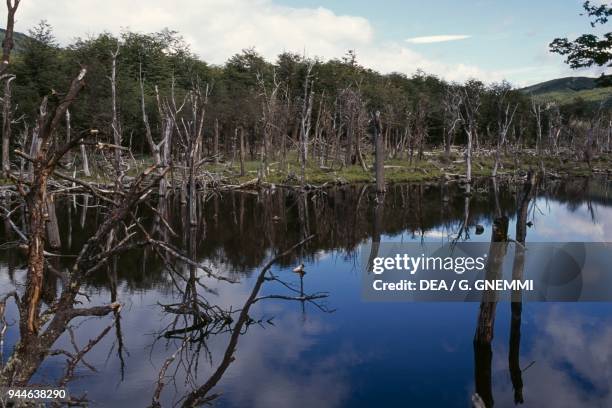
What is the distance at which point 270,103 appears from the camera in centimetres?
5716

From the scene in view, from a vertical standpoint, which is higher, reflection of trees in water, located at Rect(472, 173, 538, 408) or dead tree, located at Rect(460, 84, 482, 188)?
dead tree, located at Rect(460, 84, 482, 188)

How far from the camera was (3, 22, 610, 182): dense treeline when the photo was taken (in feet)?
192

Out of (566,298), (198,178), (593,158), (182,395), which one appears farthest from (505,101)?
(182,395)

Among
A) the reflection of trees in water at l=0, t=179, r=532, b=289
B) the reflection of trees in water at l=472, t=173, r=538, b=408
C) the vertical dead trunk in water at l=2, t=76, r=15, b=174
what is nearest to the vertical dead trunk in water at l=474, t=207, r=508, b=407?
the reflection of trees in water at l=472, t=173, r=538, b=408

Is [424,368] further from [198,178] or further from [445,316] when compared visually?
[198,178]

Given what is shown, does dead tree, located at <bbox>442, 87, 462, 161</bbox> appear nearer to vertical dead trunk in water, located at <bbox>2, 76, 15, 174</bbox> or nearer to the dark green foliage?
the dark green foliage

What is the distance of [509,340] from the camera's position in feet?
52.6

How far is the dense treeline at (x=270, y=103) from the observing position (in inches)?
2307

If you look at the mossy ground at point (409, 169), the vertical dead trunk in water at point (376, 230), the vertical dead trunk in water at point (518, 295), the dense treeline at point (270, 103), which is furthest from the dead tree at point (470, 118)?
the vertical dead trunk in water at point (518, 295)

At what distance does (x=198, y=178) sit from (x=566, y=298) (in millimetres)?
33466

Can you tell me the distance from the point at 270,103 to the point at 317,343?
1735 inches

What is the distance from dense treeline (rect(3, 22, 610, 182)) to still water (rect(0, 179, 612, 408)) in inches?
1024

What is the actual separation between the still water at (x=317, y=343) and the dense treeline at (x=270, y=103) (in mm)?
26022

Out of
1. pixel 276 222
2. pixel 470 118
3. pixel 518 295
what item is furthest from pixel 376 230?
pixel 470 118
